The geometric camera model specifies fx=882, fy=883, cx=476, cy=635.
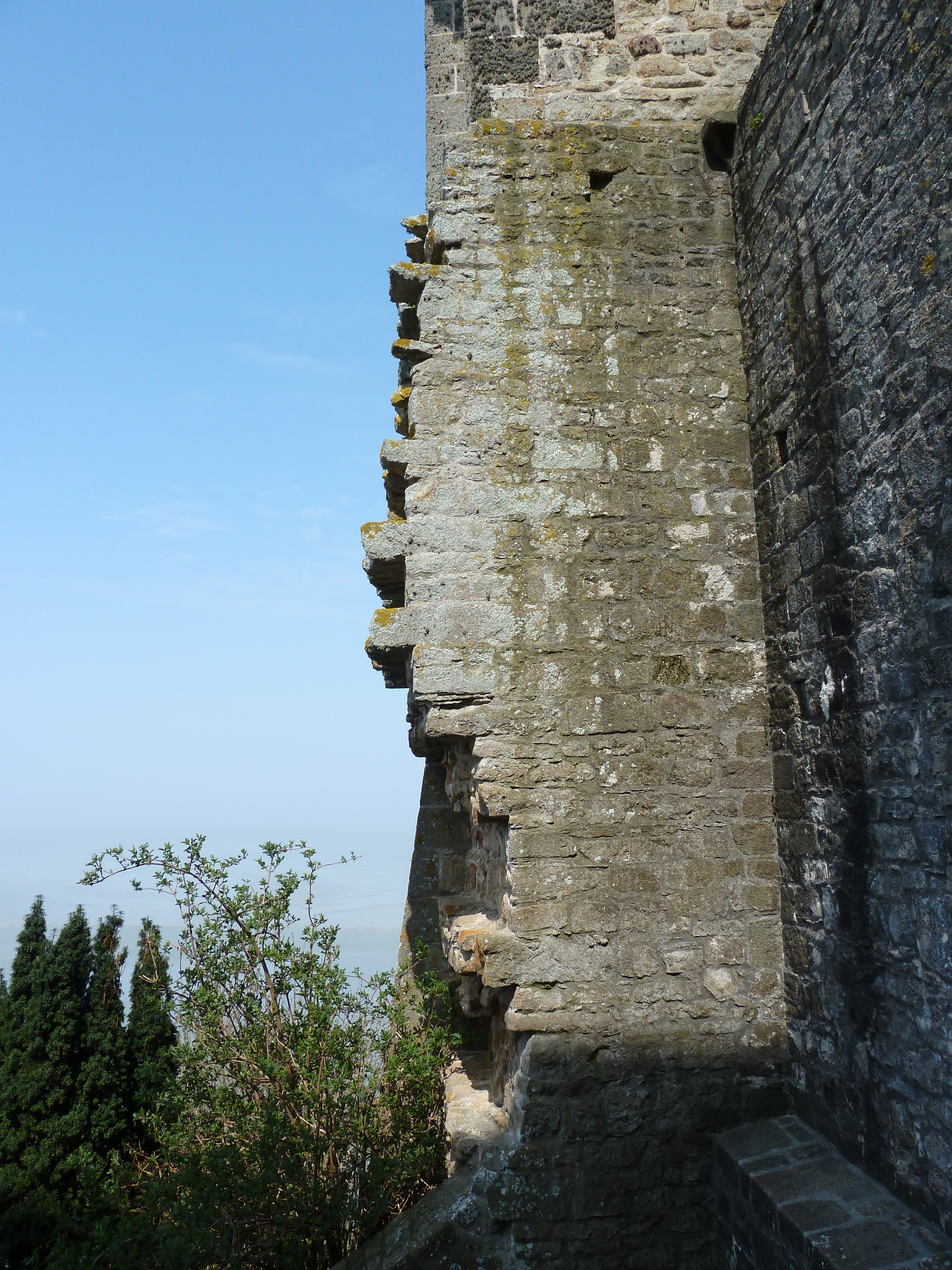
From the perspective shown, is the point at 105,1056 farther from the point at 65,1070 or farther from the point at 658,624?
the point at 658,624

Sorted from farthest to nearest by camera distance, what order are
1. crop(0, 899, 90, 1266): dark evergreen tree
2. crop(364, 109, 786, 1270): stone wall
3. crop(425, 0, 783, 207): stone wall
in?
crop(0, 899, 90, 1266): dark evergreen tree → crop(425, 0, 783, 207): stone wall → crop(364, 109, 786, 1270): stone wall

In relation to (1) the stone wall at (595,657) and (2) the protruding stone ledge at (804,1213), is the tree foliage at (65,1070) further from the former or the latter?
(2) the protruding stone ledge at (804,1213)

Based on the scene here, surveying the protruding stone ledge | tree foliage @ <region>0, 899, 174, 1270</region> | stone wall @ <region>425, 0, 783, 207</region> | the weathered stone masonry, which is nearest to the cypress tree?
tree foliage @ <region>0, 899, 174, 1270</region>

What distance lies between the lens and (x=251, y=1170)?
369cm

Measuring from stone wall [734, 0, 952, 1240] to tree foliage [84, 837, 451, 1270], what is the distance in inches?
67.0

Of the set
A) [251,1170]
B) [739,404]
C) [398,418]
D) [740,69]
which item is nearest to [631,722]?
[739,404]

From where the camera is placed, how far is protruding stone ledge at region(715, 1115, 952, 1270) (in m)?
2.47

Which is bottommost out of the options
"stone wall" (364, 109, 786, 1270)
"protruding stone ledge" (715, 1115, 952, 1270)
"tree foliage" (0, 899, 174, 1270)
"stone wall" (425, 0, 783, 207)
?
"tree foliage" (0, 899, 174, 1270)

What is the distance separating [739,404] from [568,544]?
1.01 meters

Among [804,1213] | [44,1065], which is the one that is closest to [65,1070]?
[44,1065]

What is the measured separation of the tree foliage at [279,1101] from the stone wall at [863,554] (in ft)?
5.58

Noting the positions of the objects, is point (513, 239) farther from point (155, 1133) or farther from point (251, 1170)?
point (155, 1133)

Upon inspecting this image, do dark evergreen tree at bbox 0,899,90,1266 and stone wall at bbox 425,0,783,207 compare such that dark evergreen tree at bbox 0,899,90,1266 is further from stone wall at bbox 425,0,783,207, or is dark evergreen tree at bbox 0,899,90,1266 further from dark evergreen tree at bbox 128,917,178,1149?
stone wall at bbox 425,0,783,207

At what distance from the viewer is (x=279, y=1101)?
396cm
